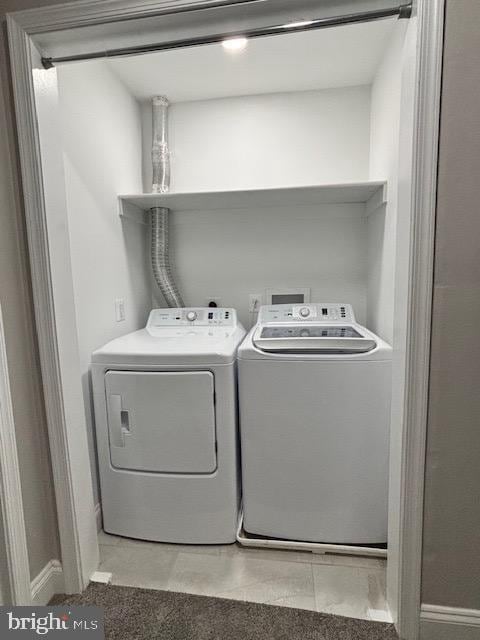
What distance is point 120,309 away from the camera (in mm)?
1904

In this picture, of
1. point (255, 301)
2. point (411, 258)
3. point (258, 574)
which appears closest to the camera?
point (411, 258)

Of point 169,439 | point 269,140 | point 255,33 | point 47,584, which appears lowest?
point 47,584

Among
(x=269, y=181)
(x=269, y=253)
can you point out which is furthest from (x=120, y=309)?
(x=269, y=181)

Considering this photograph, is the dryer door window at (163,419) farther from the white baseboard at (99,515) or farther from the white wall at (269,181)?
the white wall at (269,181)

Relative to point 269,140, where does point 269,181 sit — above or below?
below

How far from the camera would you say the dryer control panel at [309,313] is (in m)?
1.92

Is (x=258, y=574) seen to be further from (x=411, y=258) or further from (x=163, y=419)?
(x=411, y=258)

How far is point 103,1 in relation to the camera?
1.00m

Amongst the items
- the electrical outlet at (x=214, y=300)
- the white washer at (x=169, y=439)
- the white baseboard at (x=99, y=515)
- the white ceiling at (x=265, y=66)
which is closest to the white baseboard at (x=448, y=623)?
the white washer at (x=169, y=439)

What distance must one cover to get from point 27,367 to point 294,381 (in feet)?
3.44

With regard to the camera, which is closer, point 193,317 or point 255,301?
point 193,317

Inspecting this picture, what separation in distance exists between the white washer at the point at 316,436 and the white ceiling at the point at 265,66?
1.51 metres

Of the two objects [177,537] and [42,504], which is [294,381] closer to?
[177,537]

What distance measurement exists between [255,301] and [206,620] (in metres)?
1.66
